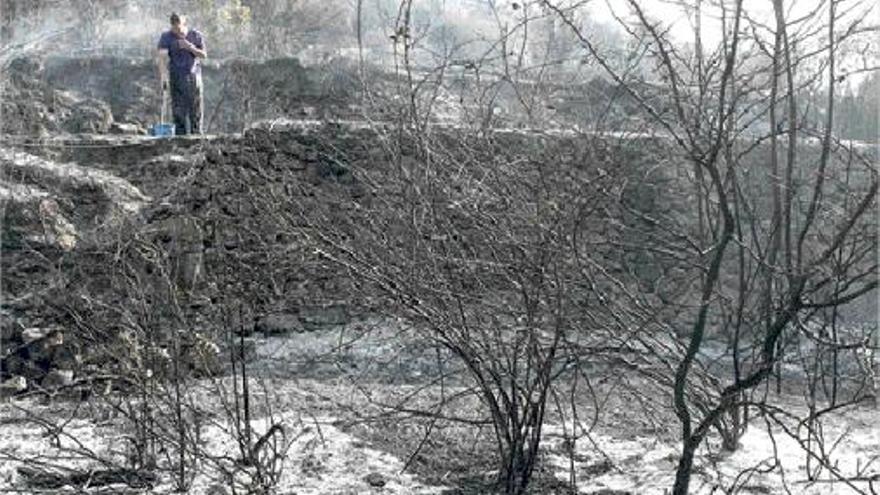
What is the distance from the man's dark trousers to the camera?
795 centimetres

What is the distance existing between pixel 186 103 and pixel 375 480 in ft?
17.5

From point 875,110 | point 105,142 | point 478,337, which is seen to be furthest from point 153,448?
point 875,110

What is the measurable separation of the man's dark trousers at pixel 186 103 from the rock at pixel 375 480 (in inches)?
205

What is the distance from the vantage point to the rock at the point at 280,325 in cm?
669

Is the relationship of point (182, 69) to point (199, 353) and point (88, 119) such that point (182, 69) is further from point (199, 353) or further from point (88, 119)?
point (199, 353)

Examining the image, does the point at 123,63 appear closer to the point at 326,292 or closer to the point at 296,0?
the point at 296,0

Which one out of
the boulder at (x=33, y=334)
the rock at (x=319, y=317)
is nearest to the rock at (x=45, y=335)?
the boulder at (x=33, y=334)

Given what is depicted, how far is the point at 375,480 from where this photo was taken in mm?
3379

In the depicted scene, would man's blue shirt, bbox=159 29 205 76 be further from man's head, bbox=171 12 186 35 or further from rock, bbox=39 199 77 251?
rock, bbox=39 199 77 251

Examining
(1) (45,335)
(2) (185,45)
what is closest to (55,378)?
(1) (45,335)

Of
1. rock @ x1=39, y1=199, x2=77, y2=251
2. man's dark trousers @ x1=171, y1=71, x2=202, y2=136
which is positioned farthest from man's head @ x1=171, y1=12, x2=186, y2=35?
rock @ x1=39, y1=199, x2=77, y2=251

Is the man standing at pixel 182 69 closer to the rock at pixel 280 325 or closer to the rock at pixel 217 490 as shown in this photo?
the rock at pixel 280 325

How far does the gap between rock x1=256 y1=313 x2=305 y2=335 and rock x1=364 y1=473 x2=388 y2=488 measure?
333 centimetres

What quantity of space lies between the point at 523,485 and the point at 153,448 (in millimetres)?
1257
